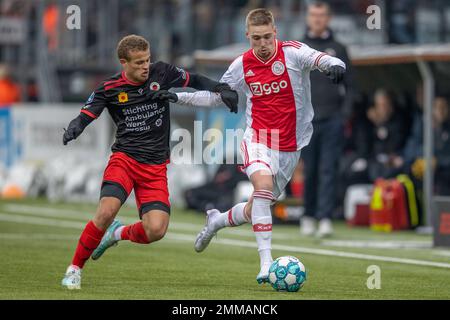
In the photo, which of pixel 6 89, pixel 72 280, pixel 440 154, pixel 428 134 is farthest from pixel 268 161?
pixel 6 89

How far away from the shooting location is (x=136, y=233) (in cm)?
1077

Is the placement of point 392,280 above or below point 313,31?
below

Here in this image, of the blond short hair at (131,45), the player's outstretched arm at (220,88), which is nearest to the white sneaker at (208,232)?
the player's outstretched arm at (220,88)

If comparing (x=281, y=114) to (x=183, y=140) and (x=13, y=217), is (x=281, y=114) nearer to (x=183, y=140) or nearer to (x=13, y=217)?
(x=13, y=217)

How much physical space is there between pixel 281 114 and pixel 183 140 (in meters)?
11.6

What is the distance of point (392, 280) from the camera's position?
10766 millimetres

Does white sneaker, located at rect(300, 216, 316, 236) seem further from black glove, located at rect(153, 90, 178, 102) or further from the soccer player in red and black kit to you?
black glove, located at rect(153, 90, 178, 102)

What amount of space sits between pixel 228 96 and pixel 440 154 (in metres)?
8.59

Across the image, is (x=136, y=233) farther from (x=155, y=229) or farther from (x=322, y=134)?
(x=322, y=134)

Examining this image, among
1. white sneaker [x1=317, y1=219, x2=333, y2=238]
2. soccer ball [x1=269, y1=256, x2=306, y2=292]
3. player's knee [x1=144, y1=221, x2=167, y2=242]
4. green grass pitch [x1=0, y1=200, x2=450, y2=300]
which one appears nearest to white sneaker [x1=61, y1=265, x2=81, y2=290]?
green grass pitch [x1=0, y1=200, x2=450, y2=300]

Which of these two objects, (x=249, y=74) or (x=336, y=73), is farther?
(x=249, y=74)

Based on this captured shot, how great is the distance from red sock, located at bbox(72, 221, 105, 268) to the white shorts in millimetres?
1395

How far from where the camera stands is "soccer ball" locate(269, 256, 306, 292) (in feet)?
32.0
